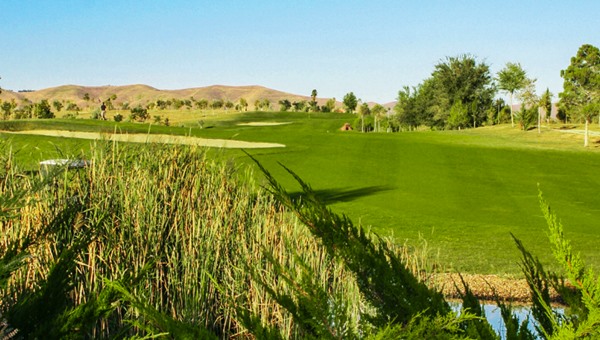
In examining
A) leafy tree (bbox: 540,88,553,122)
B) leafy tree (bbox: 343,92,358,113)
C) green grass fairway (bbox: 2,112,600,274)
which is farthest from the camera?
leafy tree (bbox: 343,92,358,113)

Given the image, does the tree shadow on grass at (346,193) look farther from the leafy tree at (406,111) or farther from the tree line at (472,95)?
the leafy tree at (406,111)

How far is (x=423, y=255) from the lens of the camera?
6219mm

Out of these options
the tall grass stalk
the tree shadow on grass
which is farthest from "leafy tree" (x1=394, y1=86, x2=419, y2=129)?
the tall grass stalk

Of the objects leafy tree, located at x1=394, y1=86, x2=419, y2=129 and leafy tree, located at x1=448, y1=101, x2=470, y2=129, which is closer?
leafy tree, located at x1=448, y1=101, x2=470, y2=129

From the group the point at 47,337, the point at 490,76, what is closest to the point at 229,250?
the point at 47,337

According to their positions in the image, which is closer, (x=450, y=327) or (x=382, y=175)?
(x=450, y=327)

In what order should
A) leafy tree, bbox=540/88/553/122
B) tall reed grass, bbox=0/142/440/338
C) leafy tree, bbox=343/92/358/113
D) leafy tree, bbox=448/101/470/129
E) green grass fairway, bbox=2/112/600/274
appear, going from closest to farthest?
1. tall reed grass, bbox=0/142/440/338
2. green grass fairway, bbox=2/112/600/274
3. leafy tree, bbox=540/88/553/122
4. leafy tree, bbox=448/101/470/129
5. leafy tree, bbox=343/92/358/113

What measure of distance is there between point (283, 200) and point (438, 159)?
24979 mm

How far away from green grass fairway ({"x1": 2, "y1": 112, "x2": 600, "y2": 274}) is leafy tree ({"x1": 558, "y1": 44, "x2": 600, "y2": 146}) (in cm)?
1291

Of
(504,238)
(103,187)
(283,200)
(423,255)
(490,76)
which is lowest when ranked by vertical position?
(504,238)

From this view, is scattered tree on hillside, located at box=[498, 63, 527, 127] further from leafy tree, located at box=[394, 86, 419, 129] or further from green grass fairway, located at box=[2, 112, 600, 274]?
green grass fairway, located at box=[2, 112, 600, 274]

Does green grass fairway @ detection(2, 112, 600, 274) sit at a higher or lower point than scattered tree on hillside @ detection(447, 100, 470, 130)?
lower

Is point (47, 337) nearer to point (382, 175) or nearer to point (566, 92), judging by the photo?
point (382, 175)

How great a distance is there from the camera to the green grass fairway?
12344 mm
